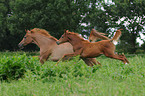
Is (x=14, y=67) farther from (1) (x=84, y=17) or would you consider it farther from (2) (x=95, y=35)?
(1) (x=84, y=17)

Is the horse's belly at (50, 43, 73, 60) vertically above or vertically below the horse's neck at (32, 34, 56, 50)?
below

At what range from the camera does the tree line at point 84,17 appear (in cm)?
2762

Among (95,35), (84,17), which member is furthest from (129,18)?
(95,35)

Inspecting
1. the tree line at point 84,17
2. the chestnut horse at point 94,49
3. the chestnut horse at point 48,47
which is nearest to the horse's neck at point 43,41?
the chestnut horse at point 48,47

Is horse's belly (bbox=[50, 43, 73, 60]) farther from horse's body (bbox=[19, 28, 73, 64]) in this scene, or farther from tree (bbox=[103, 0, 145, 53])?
tree (bbox=[103, 0, 145, 53])

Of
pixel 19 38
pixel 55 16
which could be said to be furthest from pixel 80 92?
pixel 19 38

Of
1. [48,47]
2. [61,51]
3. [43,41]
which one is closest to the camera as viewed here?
[61,51]

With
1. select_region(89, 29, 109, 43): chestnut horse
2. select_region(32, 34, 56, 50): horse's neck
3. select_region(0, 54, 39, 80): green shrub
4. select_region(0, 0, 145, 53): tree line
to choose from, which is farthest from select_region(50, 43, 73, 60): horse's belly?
select_region(0, 0, 145, 53): tree line

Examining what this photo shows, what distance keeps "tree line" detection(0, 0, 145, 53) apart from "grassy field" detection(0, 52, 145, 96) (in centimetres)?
2090

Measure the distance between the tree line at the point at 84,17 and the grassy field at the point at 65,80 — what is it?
20899 millimetres

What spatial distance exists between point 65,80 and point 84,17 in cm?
2537

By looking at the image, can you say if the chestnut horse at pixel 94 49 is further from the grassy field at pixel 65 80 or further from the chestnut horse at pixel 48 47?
the grassy field at pixel 65 80

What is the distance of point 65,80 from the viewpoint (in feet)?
17.7

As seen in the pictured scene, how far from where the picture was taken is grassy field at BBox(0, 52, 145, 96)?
14.1 ft
